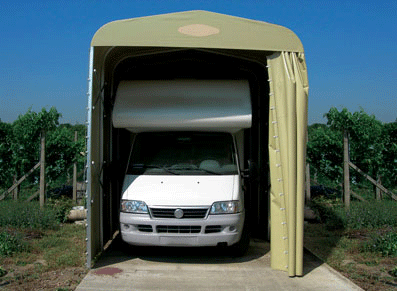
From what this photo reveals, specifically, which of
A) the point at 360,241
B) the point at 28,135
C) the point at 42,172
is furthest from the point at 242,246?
the point at 28,135

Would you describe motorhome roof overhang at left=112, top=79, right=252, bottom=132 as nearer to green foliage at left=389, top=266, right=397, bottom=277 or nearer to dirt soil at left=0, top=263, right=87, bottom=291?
dirt soil at left=0, top=263, right=87, bottom=291

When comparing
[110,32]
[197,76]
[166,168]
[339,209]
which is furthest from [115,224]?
[339,209]

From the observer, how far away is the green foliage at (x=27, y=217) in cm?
1069

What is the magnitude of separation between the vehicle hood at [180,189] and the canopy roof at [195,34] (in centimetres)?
217

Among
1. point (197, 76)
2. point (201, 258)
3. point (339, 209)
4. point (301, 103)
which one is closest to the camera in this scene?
point (301, 103)

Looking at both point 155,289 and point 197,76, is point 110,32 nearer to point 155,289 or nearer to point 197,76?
point 197,76

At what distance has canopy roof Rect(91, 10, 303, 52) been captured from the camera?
7.40 m

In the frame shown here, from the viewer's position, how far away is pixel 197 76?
398 inches

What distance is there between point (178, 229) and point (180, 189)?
0.64m

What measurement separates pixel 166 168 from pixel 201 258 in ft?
5.38

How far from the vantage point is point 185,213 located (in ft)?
24.9

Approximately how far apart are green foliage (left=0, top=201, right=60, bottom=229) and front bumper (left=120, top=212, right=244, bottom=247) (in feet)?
12.5

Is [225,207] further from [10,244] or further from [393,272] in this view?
[10,244]

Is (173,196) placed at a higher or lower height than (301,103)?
lower
